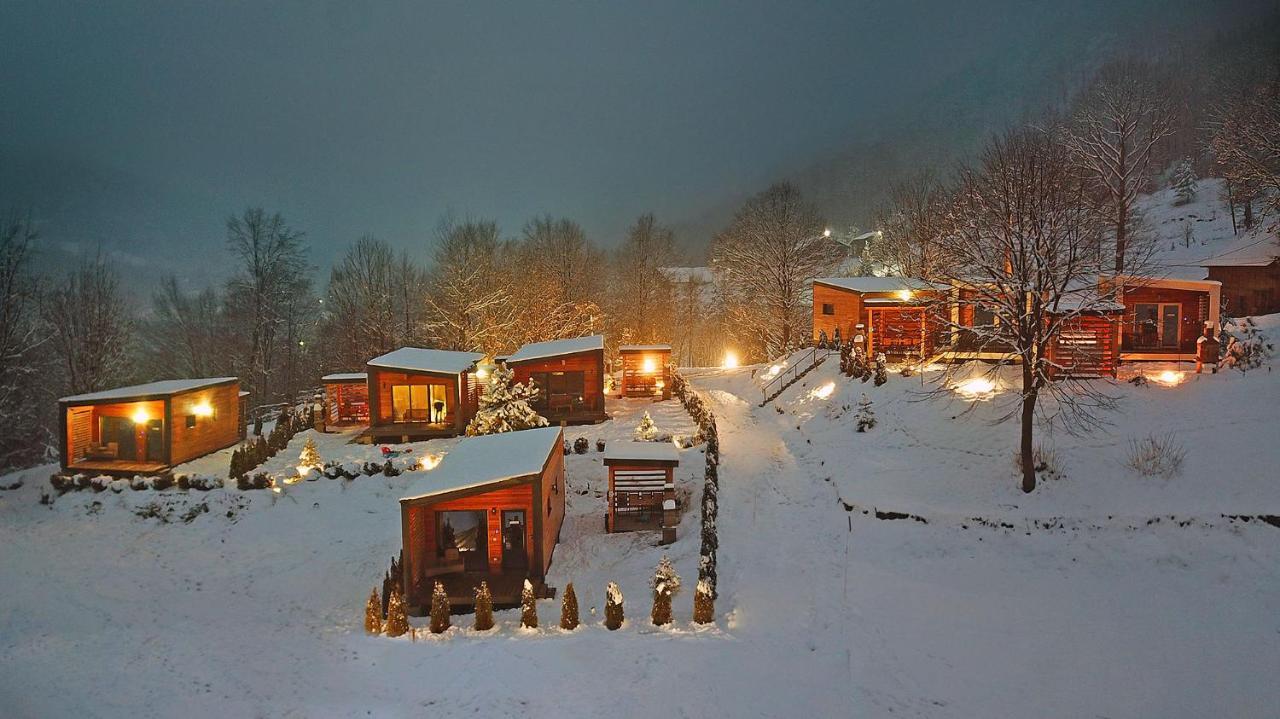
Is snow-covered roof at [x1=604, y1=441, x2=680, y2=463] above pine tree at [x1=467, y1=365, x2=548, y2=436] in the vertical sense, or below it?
below

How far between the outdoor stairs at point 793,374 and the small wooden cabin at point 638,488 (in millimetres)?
13535

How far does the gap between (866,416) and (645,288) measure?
112ft

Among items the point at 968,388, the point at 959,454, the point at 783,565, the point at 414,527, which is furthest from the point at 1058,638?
the point at 414,527

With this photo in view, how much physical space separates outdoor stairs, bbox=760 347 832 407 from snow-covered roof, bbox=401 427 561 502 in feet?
48.9

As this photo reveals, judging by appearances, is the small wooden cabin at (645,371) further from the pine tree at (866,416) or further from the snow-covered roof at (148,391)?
the snow-covered roof at (148,391)

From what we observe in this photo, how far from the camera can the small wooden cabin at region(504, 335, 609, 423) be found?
28.9 meters

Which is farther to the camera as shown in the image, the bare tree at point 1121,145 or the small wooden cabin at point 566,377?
the small wooden cabin at point 566,377

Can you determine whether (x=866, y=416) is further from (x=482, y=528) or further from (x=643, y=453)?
(x=482, y=528)

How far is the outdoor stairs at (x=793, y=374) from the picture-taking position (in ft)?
96.7

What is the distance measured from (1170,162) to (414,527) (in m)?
80.0

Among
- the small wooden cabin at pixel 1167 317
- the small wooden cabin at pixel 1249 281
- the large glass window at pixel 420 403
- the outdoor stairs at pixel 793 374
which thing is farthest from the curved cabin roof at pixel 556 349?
the small wooden cabin at pixel 1249 281

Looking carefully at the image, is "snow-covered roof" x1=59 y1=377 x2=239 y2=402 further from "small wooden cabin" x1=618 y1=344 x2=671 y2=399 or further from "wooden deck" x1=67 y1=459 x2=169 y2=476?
"small wooden cabin" x1=618 y1=344 x2=671 y2=399

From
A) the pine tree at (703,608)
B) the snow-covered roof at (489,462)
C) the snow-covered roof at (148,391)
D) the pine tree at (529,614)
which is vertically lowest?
the pine tree at (529,614)

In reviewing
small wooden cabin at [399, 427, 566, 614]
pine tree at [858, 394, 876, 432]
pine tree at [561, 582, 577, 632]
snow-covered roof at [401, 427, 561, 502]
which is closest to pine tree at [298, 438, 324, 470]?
snow-covered roof at [401, 427, 561, 502]
